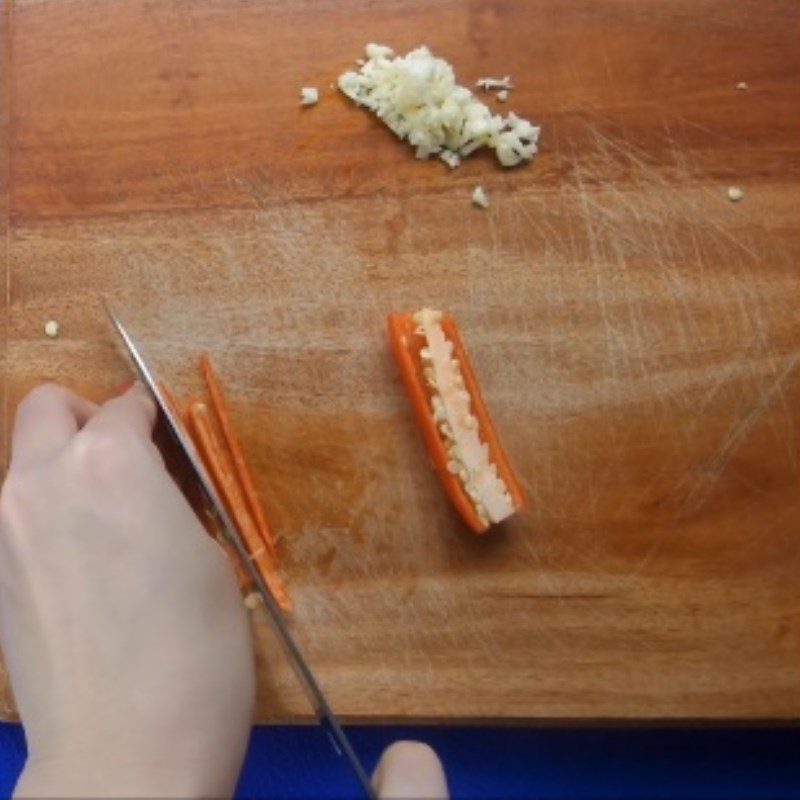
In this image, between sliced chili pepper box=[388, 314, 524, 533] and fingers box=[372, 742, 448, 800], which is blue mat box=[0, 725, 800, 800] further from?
sliced chili pepper box=[388, 314, 524, 533]

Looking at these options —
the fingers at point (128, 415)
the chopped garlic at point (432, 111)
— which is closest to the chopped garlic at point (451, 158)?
the chopped garlic at point (432, 111)

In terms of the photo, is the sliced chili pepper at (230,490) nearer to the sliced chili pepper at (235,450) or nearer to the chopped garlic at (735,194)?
the sliced chili pepper at (235,450)

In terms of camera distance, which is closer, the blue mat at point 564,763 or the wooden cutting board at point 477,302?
the wooden cutting board at point 477,302

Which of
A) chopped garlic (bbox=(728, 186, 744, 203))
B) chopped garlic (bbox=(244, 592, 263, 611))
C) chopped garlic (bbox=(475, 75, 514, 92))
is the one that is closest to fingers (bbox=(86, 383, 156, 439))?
chopped garlic (bbox=(244, 592, 263, 611))

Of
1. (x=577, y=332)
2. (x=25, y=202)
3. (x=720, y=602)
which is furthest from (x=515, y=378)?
(x=25, y=202)

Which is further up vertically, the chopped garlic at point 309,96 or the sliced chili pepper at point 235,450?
the chopped garlic at point 309,96

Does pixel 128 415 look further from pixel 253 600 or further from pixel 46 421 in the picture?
pixel 253 600

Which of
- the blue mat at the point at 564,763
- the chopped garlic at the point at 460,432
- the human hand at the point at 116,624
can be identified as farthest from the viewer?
the blue mat at the point at 564,763
